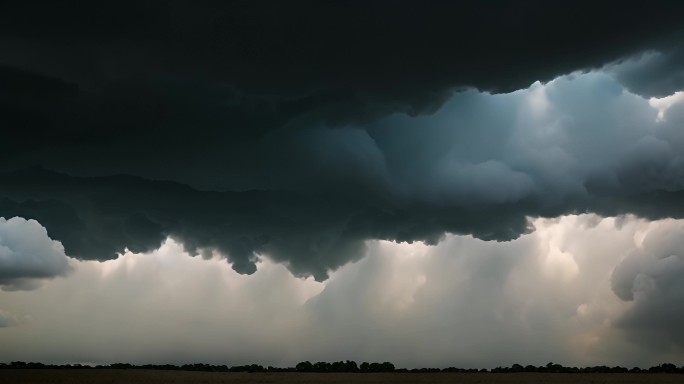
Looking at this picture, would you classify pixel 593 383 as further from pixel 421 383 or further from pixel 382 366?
pixel 382 366

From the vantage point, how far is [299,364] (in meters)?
164

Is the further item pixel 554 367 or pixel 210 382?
pixel 554 367

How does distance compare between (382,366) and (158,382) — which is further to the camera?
(382,366)

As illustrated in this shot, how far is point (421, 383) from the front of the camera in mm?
103188

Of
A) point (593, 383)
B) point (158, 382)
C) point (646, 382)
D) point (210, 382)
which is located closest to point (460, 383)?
point (593, 383)

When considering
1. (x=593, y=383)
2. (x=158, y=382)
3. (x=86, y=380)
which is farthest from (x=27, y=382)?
(x=593, y=383)

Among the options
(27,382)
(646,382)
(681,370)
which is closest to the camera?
(27,382)

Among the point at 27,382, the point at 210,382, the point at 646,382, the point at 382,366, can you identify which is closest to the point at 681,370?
the point at 646,382

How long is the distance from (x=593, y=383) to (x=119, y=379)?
74.7m

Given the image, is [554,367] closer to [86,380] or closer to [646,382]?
[646,382]

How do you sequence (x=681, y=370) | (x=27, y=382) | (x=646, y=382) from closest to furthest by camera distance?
(x=27, y=382) < (x=646, y=382) < (x=681, y=370)

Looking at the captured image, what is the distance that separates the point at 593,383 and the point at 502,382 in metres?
14.2

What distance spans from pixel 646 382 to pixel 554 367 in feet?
177

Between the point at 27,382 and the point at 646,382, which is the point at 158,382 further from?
the point at 646,382
